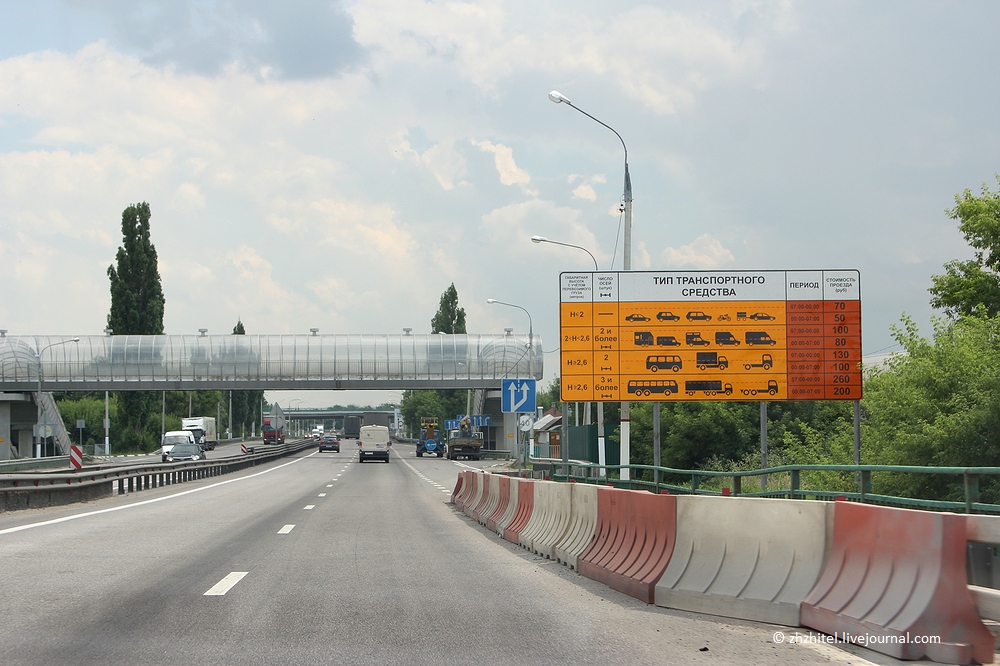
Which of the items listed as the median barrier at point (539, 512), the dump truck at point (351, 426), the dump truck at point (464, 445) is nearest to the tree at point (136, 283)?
the dump truck at point (464, 445)

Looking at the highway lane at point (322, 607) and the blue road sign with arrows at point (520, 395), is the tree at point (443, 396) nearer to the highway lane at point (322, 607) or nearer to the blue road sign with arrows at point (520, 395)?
the blue road sign with arrows at point (520, 395)

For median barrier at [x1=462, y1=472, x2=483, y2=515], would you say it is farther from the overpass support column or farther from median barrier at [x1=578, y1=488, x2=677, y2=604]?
the overpass support column

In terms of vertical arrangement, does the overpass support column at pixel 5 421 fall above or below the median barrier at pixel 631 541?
below

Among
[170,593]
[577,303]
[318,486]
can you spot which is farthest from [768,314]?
[318,486]

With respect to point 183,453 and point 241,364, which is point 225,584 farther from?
point 241,364

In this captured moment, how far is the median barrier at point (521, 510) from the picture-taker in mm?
15359

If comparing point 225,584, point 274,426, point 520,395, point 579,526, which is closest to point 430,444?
point 274,426

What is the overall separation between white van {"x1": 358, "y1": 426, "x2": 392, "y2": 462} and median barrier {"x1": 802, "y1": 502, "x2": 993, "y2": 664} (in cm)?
6550

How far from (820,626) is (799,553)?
0.58 m

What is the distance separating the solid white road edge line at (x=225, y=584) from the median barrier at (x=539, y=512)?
15.5 feet

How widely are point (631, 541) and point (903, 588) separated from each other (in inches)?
145

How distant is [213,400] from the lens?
137 meters

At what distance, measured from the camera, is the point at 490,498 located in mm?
19906

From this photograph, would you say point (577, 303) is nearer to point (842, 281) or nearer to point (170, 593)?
point (842, 281)
